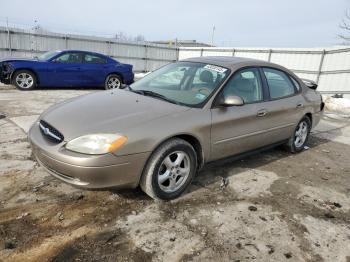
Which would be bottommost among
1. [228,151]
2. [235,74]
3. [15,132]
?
[15,132]

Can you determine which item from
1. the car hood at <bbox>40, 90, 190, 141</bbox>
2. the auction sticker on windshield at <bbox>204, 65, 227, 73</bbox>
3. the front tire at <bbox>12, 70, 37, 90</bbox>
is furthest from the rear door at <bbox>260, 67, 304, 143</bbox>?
the front tire at <bbox>12, 70, 37, 90</bbox>

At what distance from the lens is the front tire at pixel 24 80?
10.0 m

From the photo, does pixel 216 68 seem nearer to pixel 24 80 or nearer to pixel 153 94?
pixel 153 94

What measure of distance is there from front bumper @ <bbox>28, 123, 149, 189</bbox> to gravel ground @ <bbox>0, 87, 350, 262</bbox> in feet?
1.17

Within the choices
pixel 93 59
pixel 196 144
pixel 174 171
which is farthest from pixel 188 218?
pixel 93 59

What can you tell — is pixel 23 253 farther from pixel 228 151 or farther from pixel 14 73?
pixel 14 73

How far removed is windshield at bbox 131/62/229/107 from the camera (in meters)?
3.82

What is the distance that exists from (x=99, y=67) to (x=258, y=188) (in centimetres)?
887

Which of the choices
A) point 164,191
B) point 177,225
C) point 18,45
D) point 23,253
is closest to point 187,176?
point 164,191

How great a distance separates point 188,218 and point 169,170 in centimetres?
54

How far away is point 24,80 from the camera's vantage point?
10211 millimetres

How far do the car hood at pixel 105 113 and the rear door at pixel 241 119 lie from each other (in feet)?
1.85

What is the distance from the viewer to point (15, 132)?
553cm

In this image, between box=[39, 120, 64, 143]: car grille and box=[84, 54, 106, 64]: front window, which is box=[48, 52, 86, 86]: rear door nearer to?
box=[84, 54, 106, 64]: front window
